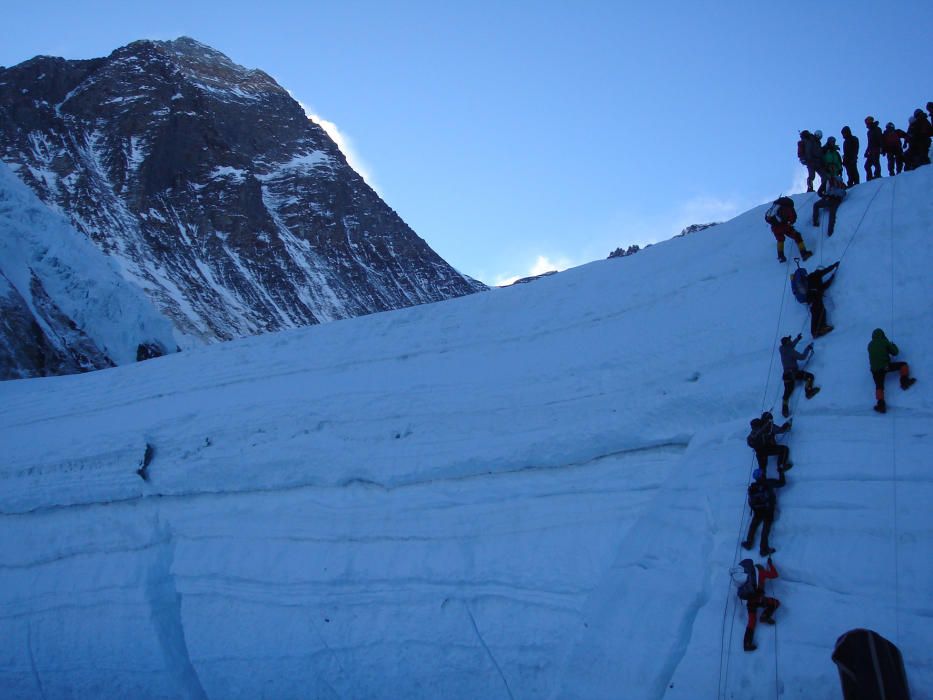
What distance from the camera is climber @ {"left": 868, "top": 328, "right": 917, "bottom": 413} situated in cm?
771

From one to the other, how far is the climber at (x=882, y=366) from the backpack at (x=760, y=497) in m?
1.34

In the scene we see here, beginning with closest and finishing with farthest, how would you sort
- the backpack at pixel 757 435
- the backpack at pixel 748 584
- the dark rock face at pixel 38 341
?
the backpack at pixel 748 584 < the backpack at pixel 757 435 < the dark rock face at pixel 38 341

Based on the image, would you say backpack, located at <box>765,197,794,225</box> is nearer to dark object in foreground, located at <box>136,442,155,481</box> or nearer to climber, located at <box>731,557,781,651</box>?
A: climber, located at <box>731,557,781,651</box>

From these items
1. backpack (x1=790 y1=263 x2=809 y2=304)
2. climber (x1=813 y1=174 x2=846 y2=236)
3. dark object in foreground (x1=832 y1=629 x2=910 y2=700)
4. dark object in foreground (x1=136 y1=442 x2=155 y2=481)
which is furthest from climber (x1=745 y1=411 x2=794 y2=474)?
dark object in foreground (x1=136 y1=442 x2=155 y2=481)

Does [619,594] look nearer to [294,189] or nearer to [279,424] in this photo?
[279,424]

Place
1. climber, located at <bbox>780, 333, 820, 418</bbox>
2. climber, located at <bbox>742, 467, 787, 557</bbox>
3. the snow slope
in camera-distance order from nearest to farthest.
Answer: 1. the snow slope
2. climber, located at <bbox>742, 467, 787, 557</bbox>
3. climber, located at <bbox>780, 333, 820, 418</bbox>

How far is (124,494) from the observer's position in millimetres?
12367

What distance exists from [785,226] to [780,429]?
3.26 m

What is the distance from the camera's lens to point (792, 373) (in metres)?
8.48

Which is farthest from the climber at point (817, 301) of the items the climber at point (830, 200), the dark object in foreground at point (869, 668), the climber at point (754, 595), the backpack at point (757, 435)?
the dark object in foreground at point (869, 668)

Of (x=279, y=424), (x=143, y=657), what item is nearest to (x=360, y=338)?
(x=279, y=424)

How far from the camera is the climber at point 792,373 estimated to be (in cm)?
834

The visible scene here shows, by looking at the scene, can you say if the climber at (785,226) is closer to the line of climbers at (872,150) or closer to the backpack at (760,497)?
the line of climbers at (872,150)

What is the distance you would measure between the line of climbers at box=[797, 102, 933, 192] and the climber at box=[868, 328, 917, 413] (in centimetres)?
375
